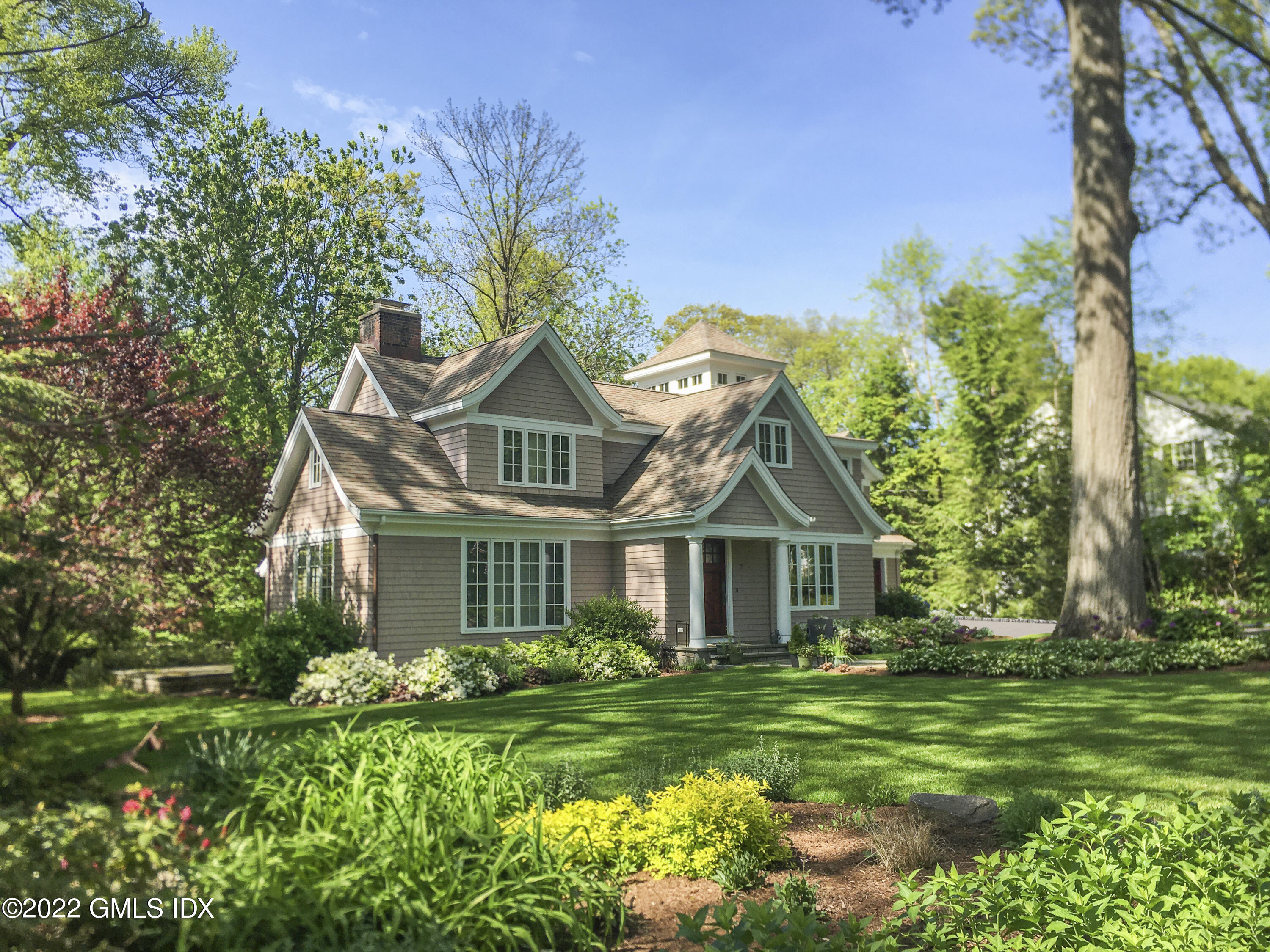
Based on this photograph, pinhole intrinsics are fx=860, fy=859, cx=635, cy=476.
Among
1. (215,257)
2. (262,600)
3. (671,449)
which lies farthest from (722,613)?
(215,257)

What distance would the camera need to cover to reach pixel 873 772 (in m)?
7.80

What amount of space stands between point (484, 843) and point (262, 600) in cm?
2344

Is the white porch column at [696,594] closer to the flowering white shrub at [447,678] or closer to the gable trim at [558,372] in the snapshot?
the gable trim at [558,372]

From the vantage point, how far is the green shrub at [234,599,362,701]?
48.9ft

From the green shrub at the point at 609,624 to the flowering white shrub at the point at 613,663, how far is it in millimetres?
481

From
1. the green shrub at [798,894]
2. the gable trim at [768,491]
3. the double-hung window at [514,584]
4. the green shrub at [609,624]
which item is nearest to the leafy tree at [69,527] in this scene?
the green shrub at [798,894]

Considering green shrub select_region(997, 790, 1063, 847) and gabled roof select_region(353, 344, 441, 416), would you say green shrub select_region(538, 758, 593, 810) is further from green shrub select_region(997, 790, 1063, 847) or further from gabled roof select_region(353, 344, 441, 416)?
gabled roof select_region(353, 344, 441, 416)

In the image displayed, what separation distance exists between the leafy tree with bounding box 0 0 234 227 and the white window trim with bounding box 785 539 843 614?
17.2 meters

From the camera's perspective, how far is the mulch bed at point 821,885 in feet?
13.6

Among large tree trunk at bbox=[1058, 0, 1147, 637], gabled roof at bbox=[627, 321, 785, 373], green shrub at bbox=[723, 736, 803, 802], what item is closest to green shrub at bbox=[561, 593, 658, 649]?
large tree trunk at bbox=[1058, 0, 1147, 637]

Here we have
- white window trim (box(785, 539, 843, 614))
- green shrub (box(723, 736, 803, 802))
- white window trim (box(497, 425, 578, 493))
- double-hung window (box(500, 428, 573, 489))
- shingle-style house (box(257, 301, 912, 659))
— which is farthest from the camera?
white window trim (box(785, 539, 843, 614))

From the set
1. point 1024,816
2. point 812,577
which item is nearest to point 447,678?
point 1024,816

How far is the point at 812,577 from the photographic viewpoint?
23250 mm

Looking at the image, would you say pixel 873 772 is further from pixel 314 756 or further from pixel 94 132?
pixel 94 132
